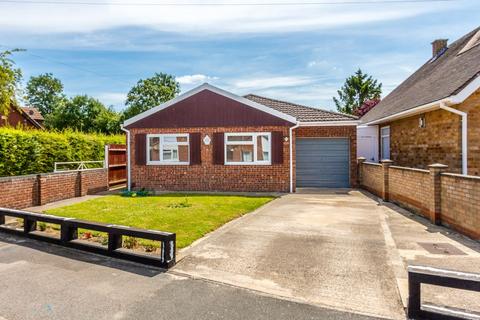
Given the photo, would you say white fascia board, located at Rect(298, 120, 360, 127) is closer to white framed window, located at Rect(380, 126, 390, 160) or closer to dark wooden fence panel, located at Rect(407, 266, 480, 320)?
white framed window, located at Rect(380, 126, 390, 160)

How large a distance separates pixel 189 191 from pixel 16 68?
7.62 m

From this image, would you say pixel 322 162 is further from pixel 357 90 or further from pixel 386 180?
pixel 357 90

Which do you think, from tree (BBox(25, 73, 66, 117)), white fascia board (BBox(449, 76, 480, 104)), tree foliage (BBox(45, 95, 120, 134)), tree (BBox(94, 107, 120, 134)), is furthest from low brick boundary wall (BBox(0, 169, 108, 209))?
tree (BBox(25, 73, 66, 117))

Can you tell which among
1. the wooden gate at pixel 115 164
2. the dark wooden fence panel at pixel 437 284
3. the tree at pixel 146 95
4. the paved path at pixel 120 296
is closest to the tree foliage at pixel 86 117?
the tree at pixel 146 95

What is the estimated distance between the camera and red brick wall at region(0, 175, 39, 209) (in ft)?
32.7

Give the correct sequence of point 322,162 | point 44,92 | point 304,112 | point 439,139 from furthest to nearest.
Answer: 1. point 44,92
2. point 304,112
3. point 322,162
4. point 439,139

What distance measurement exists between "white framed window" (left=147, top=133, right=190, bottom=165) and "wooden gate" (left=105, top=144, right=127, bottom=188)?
209cm

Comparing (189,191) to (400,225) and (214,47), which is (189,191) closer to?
(214,47)

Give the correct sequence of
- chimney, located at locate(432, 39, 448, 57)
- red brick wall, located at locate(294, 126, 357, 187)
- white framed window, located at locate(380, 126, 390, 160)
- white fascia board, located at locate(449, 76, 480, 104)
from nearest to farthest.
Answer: white fascia board, located at locate(449, 76, 480, 104) < red brick wall, located at locate(294, 126, 357, 187) < white framed window, located at locate(380, 126, 390, 160) < chimney, located at locate(432, 39, 448, 57)

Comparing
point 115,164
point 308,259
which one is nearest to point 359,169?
point 308,259

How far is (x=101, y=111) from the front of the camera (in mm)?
37750

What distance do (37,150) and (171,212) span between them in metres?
7.34

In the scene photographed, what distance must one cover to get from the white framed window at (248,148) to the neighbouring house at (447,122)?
5.10 m

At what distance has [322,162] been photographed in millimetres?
15469
